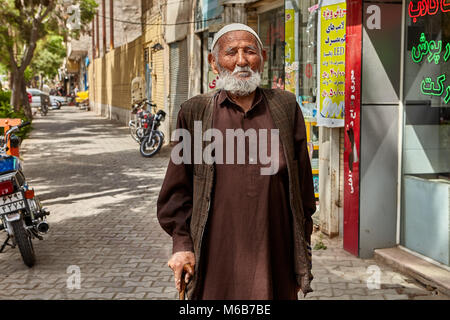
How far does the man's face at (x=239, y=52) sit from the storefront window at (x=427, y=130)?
323 cm

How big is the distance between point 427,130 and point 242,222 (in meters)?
3.81

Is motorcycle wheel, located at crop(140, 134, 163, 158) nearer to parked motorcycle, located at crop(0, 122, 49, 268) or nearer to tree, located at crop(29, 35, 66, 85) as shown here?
parked motorcycle, located at crop(0, 122, 49, 268)

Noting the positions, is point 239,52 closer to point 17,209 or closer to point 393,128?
point 393,128

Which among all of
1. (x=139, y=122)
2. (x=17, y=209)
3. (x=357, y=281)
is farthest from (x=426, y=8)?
→ (x=139, y=122)

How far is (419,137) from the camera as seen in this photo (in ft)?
19.6

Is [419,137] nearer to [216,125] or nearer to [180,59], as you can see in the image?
[216,125]

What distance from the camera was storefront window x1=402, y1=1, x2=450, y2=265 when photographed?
548cm

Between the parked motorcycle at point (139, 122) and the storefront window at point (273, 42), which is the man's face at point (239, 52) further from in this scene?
the parked motorcycle at point (139, 122)

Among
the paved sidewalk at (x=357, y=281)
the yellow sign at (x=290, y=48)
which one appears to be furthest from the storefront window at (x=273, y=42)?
the paved sidewalk at (x=357, y=281)

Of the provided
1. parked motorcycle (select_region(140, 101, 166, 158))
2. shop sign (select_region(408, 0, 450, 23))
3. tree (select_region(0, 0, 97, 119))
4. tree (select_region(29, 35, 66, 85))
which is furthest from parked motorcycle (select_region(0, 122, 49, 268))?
tree (select_region(29, 35, 66, 85))

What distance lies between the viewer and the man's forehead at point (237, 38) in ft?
9.12
